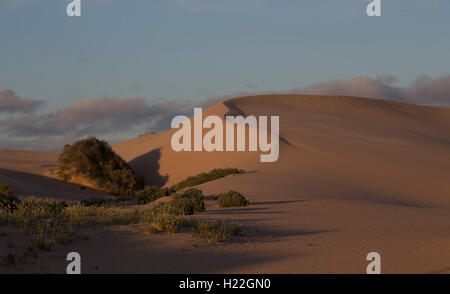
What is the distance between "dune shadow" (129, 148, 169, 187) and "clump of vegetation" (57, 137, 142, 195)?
1921 millimetres

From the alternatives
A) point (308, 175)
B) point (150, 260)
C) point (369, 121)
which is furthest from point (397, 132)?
point (150, 260)

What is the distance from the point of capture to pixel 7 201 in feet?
47.5

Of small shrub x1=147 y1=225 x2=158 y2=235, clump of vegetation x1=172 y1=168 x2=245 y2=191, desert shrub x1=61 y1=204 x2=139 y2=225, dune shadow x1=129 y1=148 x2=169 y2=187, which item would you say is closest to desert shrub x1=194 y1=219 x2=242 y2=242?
small shrub x1=147 y1=225 x2=158 y2=235

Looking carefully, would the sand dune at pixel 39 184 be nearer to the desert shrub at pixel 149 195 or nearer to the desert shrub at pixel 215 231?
the desert shrub at pixel 149 195

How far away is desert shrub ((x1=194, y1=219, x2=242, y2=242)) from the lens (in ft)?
36.0

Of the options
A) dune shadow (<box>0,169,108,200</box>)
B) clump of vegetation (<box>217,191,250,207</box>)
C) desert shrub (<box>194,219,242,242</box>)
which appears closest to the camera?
desert shrub (<box>194,219,242,242</box>)

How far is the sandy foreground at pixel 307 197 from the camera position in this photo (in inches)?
372

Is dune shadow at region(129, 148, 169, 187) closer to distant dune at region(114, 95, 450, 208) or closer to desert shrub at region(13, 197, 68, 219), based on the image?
distant dune at region(114, 95, 450, 208)

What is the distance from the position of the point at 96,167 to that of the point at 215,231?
24996 millimetres

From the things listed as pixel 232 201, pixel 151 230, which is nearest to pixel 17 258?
pixel 151 230

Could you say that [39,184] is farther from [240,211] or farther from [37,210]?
[37,210]

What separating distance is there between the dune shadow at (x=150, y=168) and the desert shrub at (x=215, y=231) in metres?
24.5

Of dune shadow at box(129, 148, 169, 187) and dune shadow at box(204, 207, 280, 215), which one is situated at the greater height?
dune shadow at box(129, 148, 169, 187)

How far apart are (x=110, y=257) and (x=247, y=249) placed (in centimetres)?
275
